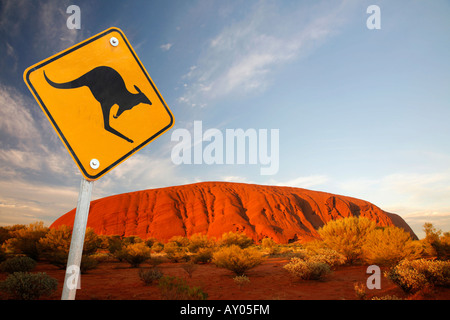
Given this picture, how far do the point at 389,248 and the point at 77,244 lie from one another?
1095 centimetres

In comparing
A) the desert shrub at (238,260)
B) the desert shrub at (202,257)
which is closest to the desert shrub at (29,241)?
the desert shrub at (202,257)

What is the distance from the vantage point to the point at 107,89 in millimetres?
1511

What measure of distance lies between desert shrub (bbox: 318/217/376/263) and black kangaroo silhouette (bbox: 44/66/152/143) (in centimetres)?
1178

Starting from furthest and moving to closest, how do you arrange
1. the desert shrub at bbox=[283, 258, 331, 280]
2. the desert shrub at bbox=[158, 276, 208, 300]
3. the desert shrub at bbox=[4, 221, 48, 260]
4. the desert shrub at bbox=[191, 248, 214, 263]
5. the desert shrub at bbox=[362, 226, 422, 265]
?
the desert shrub at bbox=[191, 248, 214, 263]
the desert shrub at bbox=[4, 221, 48, 260]
the desert shrub at bbox=[362, 226, 422, 265]
the desert shrub at bbox=[283, 258, 331, 280]
the desert shrub at bbox=[158, 276, 208, 300]

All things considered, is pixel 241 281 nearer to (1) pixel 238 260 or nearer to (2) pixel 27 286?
(1) pixel 238 260

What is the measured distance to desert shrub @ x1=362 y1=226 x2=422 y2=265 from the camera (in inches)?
337

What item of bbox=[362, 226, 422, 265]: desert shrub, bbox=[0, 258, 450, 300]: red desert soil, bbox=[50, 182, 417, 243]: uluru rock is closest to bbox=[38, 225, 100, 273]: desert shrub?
bbox=[0, 258, 450, 300]: red desert soil

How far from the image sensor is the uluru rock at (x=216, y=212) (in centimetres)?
3844

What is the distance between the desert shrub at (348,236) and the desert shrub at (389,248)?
65cm

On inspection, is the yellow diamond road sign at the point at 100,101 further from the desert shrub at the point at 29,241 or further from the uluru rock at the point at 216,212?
the uluru rock at the point at 216,212

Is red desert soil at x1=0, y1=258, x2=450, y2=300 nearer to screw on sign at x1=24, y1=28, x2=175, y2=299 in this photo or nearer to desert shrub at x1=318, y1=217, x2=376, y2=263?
desert shrub at x1=318, y1=217, x2=376, y2=263

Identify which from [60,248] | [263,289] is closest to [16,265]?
[60,248]
